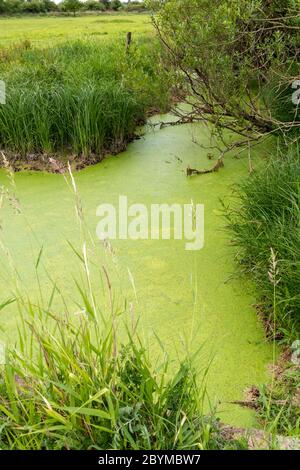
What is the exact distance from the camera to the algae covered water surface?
1871 mm

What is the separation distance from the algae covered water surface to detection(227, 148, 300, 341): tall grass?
118mm

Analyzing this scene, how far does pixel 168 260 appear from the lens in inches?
98.3

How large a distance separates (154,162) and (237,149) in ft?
1.96

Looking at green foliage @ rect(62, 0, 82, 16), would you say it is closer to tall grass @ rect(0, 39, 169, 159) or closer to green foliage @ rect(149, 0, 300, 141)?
tall grass @ rect(0, 39, 169, 159)

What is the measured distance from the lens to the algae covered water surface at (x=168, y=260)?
6.14ft

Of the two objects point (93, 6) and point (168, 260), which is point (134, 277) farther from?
point (93, 6)

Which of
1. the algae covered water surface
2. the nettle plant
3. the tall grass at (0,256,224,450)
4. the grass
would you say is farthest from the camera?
the grass

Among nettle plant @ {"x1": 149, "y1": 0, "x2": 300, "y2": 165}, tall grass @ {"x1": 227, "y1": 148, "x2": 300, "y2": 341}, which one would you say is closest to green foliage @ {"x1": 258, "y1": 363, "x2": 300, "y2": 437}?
tall grass @ {"x1": 227, "y1": 148, "x2": 300, "y2": 341}

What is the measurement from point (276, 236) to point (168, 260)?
0.57 m

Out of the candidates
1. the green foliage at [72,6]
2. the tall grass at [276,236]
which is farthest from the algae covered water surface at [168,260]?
the green foliage at [72,6]

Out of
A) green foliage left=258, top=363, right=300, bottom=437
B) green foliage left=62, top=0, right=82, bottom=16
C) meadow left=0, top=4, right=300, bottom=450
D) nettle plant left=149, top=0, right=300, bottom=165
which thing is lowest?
green foliage left=258, top=363, right=300, bottom=437

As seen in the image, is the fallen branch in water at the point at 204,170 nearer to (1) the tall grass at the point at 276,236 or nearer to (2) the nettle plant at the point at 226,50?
(2) the nettle plant at the point at 226,50
